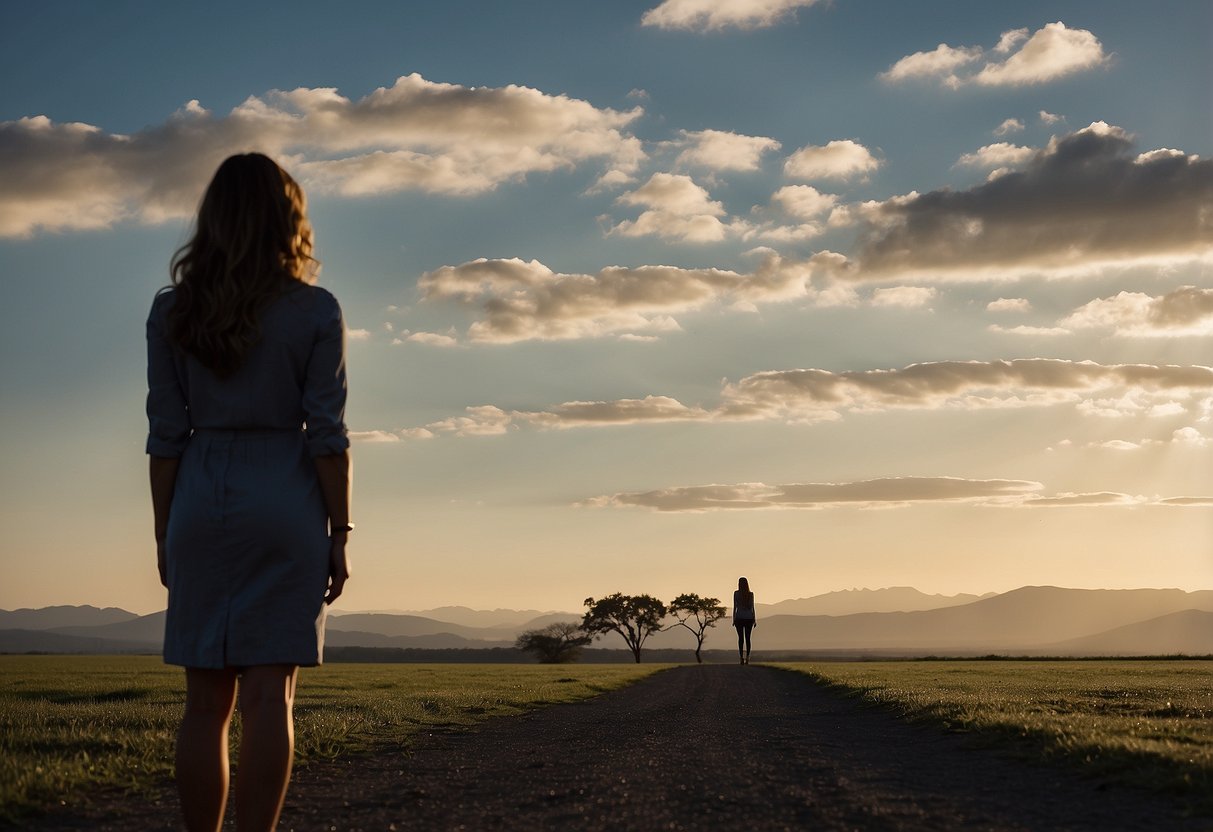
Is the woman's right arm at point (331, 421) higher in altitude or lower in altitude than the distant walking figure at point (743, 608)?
higher

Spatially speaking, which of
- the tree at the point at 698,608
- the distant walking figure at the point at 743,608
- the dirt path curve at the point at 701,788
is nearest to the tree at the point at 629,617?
the tree at the point at 698,608

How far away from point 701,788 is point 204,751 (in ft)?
10.6

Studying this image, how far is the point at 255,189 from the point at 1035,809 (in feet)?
16.6

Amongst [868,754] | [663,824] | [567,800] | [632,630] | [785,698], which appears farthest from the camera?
[632,630]

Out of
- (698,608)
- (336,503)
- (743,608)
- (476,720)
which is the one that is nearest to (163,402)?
(336,503)

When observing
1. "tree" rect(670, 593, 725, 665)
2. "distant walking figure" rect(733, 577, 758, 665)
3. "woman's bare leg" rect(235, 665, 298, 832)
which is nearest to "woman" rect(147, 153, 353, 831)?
"woman's bare leg" rect(235, 665, 298, 832)

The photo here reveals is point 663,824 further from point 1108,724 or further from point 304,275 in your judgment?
point 1108,724

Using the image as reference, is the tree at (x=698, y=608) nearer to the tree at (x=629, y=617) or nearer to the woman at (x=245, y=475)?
the tree at (x=629, y=617)

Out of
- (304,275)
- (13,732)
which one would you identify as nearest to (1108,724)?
(304,275)

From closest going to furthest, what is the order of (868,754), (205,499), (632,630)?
1. (205,499)
2. (868,754)
3. (632,630)

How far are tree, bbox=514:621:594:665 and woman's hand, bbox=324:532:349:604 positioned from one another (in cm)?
10408

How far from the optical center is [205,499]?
13.7ft

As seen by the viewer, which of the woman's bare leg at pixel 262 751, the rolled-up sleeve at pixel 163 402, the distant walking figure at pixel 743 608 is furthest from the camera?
the distant walking figure at pixel 743 608

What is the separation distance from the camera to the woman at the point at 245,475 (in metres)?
4.14
